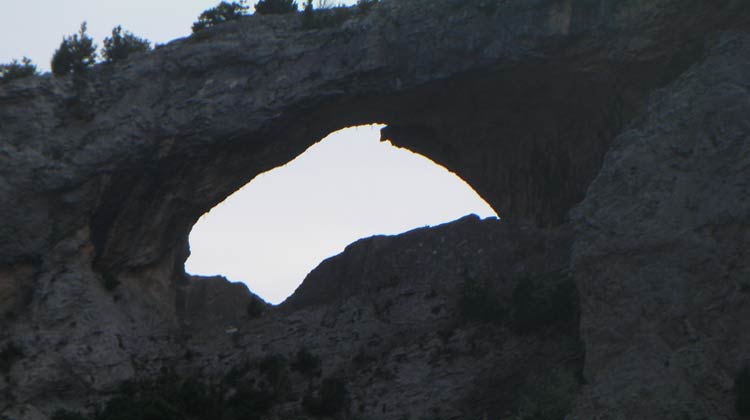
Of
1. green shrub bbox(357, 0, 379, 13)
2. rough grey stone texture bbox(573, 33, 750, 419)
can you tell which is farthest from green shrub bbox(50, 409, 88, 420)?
green shrub bbox(357, 0, 379, 13)

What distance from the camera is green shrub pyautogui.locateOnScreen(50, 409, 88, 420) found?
30.2m

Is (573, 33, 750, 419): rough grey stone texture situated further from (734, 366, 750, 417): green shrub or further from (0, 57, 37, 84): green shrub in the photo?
(0, 57, 37, 84): green shrub

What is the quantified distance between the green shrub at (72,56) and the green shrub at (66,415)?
1075 centimetres

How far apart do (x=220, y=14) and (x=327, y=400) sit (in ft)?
44.8

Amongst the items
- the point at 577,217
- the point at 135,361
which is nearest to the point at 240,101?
the point at 135,361

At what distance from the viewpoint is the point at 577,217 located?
30062 mm

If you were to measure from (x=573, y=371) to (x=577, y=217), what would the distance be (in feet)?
11.9

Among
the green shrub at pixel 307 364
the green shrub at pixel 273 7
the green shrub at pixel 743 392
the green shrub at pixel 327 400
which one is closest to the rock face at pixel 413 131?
the green shrub at pixel 327 400

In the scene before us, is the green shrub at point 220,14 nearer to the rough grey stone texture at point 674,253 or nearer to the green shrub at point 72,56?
the green shrub at point 72,56

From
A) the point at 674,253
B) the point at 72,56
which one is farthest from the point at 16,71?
the point at 674,253

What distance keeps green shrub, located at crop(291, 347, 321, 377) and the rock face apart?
328mm

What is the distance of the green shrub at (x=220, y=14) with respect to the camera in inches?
1524

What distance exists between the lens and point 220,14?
38.9 metres

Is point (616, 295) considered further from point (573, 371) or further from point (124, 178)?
point (124, 178)
